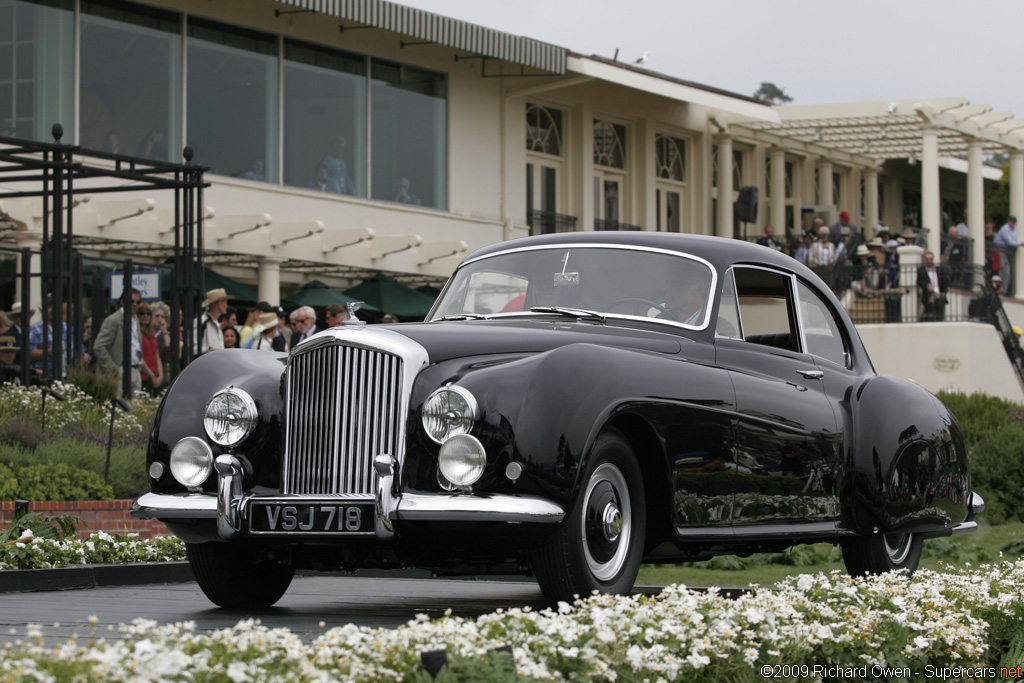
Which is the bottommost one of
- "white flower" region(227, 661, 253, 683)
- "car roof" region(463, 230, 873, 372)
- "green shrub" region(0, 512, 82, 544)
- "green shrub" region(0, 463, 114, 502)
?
"green shrub" region(0, 512, 82, 544)

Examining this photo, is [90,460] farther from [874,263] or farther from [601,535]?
[874,263]

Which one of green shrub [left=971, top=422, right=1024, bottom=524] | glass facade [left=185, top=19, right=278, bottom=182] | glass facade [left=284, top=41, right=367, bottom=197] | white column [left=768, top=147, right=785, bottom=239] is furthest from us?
white column [left=768, top=147, right=785, bottom=239]

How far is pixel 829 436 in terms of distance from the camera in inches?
305

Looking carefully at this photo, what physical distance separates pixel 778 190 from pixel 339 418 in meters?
34.7

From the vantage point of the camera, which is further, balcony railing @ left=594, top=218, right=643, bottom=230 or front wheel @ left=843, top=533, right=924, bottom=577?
balcony railing @ left=594, top=218, right=643, bottom=230

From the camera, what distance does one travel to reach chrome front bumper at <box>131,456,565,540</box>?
561 centimetres

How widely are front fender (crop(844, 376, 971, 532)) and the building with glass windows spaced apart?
13104mm

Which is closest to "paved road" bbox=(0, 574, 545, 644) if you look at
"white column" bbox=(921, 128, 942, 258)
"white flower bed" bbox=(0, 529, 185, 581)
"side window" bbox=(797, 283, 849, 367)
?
"white flower bed" bbox=(0, 529, 185, 581)

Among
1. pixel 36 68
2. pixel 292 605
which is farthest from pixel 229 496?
pixel 36 68

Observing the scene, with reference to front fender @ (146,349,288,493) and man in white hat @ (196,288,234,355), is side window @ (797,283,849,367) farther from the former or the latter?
man in white hat @ (196,288,234,355)

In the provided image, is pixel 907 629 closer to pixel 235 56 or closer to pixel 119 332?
pixel 119 332

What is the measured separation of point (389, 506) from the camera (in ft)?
19.0

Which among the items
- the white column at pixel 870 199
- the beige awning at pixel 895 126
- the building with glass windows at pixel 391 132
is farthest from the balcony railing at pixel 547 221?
the white column at pixel 870 199

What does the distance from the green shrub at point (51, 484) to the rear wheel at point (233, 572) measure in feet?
12.6
